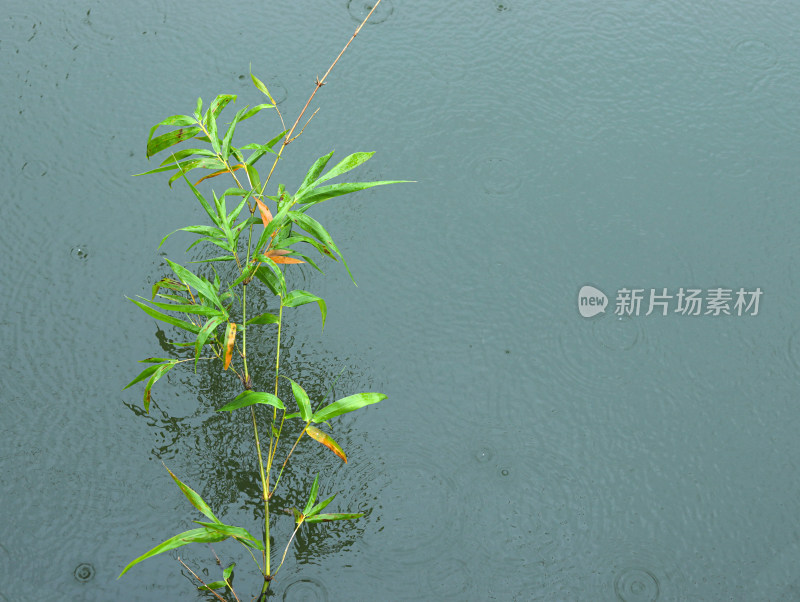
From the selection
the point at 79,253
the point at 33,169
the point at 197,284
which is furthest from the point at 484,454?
the point at 33,169

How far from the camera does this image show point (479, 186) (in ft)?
5.64

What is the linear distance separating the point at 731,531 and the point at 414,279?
0.73 meters

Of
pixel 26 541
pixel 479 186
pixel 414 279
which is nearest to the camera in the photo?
pixel 26 541

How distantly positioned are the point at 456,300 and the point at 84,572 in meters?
0.81

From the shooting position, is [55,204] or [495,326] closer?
[495,326]

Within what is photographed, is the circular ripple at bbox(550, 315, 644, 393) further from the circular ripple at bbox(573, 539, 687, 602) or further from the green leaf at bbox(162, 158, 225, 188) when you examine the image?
the green leaf at bbox(162, 158, 225, 188)

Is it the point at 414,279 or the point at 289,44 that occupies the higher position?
the point at 289,44

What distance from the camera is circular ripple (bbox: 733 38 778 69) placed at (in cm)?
193

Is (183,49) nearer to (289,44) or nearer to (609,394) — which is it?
(289,44)

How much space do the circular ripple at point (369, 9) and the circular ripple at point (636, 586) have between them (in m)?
1.38

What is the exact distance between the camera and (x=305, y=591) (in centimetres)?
127

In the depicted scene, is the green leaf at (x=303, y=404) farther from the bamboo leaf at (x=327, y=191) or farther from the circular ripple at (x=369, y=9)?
the circular ripple at (x=369, y=9)

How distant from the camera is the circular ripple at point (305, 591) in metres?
1.26

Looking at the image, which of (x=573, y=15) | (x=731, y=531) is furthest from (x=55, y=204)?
(x=731, y=531)
